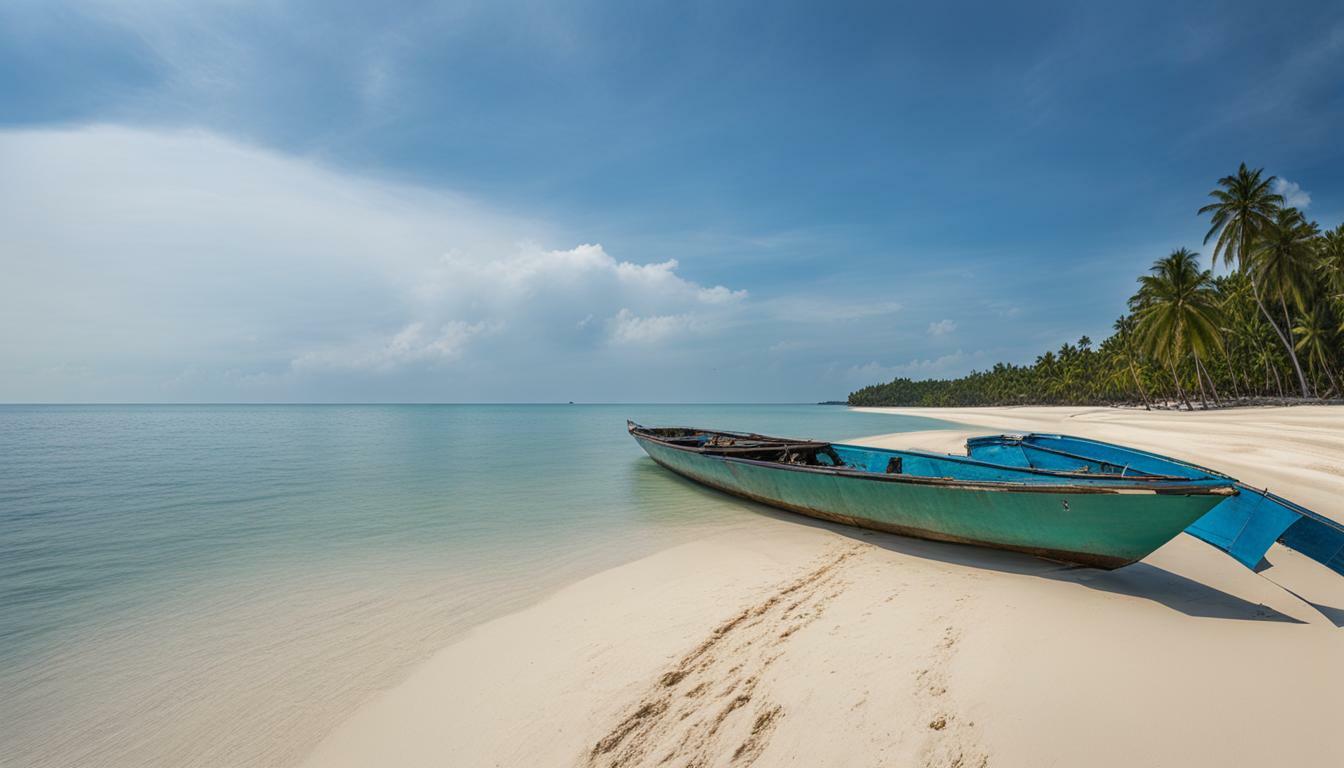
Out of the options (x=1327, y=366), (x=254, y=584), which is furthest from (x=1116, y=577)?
(x=1327, y=366)

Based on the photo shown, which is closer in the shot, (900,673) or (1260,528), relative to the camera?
(900,673)

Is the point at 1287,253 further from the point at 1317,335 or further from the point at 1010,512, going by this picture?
the point at 1010,512

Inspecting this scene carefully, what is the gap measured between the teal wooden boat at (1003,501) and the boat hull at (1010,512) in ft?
0.03

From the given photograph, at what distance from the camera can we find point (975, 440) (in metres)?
12.5

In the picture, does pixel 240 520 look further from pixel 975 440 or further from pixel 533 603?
pixel 975 440

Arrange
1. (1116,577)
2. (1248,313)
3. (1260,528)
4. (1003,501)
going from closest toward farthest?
(1260,528), (1116,577), (1003,501), (1248,313)

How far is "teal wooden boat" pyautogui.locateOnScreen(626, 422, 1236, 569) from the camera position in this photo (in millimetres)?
5113

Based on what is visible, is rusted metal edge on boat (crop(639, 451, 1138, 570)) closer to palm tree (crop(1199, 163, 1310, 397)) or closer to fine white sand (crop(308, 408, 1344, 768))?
fine white sand (crop(308, 408, 1344, 768))

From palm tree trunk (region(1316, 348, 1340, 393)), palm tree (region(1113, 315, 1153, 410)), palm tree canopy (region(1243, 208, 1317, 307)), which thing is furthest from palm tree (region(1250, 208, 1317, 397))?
palm tree (region(1113, 315, 1153, 410))

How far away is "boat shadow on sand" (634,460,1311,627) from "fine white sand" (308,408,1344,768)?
35 mm

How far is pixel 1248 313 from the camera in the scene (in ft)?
137

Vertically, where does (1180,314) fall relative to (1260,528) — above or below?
above

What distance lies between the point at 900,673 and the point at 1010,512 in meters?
3.29

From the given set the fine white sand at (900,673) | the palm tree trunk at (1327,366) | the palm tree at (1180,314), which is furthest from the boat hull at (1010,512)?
the palm tree trunk at (1327,366)
